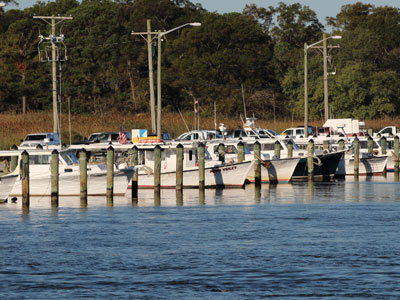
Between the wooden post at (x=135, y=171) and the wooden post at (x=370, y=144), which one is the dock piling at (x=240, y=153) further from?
the wooden post at (x=370, y=144)

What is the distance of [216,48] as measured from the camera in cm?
10850

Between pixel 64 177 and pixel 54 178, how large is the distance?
2.22 meters

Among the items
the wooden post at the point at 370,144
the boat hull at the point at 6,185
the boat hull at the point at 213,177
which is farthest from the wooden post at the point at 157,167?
the wooden post at the point at 370,144

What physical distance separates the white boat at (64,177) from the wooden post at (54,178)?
1.99 meters

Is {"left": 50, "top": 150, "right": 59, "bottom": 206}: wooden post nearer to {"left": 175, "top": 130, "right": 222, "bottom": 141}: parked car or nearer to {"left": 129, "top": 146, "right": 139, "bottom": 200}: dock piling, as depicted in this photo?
{"left": 129, "top": 146, "right": 139, "bottom": 200}: dock piling

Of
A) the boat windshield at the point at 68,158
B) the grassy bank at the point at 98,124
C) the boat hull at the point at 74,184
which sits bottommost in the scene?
the boat hull at the point at 74,184

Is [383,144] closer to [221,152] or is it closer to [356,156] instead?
[356,156]

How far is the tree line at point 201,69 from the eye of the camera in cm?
9806

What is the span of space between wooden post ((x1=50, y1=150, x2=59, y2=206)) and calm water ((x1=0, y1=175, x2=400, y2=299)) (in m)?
0.58

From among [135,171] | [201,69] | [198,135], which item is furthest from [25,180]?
[201,69]

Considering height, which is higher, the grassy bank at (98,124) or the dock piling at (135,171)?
the grassy bank at (98,124)

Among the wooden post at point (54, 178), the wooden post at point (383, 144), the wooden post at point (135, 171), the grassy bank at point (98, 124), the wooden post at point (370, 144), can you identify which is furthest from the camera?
the grassy bank at point (98, 124)

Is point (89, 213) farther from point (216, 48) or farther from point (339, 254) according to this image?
point (216, 48)

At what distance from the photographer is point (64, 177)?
3878 cm
